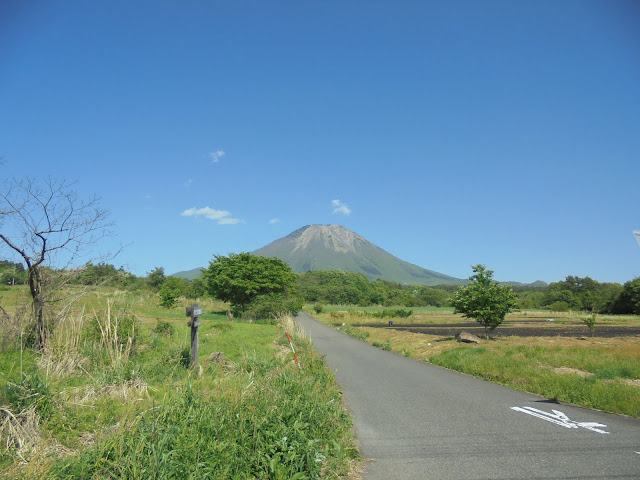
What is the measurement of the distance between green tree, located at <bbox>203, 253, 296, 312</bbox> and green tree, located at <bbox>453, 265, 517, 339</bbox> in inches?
894

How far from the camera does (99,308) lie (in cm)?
1204

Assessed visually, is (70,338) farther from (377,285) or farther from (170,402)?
(377,285)

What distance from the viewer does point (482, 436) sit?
231 inches

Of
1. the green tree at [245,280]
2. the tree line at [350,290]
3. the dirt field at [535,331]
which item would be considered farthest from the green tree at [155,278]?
the dirt field at [535,331]

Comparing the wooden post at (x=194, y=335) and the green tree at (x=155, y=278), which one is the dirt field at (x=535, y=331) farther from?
the green tree at (x=155, y=278)

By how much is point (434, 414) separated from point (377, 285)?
148353mm

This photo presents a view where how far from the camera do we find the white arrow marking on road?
6.33m

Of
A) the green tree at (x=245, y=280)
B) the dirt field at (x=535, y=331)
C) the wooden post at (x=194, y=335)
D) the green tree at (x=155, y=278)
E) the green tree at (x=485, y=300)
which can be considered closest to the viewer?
the wooden post at (x=194, y=335)

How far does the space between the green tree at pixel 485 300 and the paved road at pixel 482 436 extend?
560 inches

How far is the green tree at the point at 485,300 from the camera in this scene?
23.0 metres

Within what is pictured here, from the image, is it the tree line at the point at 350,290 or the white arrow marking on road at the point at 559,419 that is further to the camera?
the tree line at the point at 350,290

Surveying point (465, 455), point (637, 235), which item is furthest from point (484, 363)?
point (637, 235)

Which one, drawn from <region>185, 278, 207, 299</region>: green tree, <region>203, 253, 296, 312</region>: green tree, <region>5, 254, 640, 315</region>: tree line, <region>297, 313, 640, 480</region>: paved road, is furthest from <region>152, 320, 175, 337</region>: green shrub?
<region>185, 278, 207, 299</region>: green tree

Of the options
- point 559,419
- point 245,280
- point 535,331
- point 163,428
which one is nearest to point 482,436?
point 559,419
